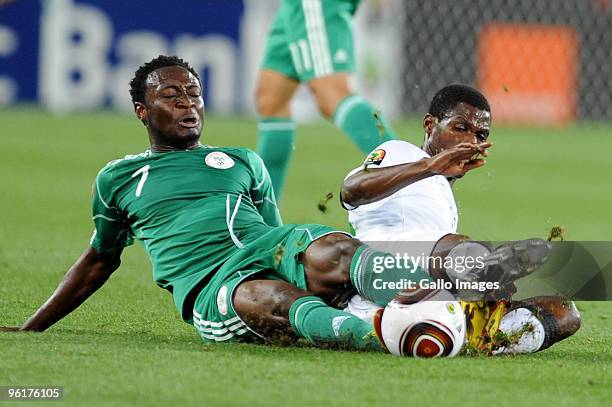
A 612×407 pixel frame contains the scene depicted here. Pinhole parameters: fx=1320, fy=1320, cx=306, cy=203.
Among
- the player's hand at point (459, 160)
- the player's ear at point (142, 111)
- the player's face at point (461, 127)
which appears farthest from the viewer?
the player's ear at point (142, 111)

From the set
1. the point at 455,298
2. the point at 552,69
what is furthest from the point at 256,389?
the point at 552,69

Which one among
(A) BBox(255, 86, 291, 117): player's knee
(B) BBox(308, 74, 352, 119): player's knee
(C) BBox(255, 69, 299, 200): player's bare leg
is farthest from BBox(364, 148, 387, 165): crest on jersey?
(A) BBox(255, 86, 291, 117): player's knee

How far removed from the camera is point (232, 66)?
14.1 metres

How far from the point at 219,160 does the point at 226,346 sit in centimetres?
78

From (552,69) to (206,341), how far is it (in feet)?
36.6

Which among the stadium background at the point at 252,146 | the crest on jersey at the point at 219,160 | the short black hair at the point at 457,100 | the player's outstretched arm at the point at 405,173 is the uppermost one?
Result: the short black hair at the point at 457,100

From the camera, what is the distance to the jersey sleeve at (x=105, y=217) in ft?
14.5

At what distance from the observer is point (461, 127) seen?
4.27 m

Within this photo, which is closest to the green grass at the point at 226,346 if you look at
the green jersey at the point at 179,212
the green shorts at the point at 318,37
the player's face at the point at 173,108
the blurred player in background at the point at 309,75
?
the green jersey at the point at 179,212

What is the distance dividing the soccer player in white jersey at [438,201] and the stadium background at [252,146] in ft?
0.38

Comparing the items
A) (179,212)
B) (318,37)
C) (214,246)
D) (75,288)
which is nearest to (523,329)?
(214,246)

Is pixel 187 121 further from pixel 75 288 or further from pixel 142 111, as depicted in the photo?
pixel 75 288

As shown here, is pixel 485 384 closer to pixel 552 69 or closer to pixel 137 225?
pixel 137 225

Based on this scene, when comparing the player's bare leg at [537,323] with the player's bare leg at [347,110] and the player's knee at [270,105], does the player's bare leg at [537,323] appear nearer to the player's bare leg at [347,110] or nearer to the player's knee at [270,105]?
the player's bare leg at [347,110]
